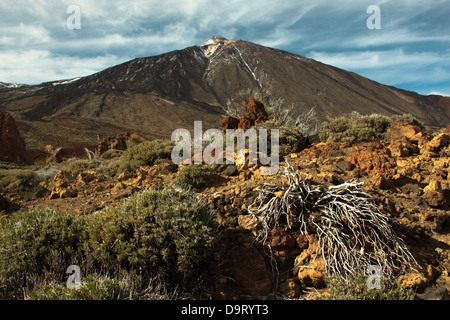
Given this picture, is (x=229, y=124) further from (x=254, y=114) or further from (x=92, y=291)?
(x=92, y=291)

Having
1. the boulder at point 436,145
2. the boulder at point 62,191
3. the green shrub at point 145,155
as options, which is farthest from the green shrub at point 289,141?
the boulder at point 62,191

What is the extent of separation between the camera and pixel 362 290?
2.26m

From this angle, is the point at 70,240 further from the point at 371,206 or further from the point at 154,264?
the point at 371,206

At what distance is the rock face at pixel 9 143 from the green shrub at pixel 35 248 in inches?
434

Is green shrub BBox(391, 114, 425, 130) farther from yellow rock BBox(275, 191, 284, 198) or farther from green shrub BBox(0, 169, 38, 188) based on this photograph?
green shrub BBox(0, 169, 38, 188)

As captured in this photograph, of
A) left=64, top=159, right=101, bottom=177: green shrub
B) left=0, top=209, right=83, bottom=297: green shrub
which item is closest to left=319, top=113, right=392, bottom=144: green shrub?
left=0, top=209, right=83, bottom=297: green shrub

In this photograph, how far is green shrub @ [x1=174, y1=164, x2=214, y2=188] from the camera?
4.47 m

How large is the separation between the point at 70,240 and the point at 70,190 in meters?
2.77

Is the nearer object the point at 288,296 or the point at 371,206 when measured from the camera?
the point at 288,296

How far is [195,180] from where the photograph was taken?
446 centimetres

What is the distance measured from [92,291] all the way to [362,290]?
6.58 ft

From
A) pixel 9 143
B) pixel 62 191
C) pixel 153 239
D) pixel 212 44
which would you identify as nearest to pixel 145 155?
pixel 62 191

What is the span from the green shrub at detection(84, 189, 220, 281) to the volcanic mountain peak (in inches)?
4591
